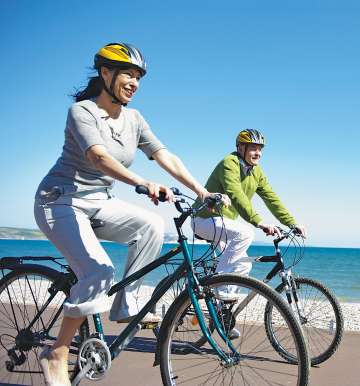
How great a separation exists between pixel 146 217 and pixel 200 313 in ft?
2.53

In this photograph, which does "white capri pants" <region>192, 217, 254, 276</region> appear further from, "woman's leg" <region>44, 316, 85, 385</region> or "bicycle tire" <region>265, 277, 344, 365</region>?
"woman's leg" <region>44, 316, 85, 385</region>

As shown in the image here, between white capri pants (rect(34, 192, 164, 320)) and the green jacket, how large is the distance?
5.48 feet

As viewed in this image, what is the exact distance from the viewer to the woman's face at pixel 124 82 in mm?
3467

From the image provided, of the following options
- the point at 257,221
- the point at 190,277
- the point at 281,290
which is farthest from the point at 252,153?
the point at 190,277

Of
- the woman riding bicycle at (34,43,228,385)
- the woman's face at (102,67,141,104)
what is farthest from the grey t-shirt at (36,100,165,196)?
the woman's face at (102,67,141,104)

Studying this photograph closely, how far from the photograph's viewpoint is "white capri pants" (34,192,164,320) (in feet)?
10.9

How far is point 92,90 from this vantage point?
365cm

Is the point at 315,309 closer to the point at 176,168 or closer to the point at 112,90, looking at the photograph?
the point at 176,168

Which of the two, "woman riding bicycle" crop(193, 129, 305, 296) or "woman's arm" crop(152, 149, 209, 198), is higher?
"woman's arm" crop(152, 149, 209, 198)

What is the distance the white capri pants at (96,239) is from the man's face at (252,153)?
82.9 inches

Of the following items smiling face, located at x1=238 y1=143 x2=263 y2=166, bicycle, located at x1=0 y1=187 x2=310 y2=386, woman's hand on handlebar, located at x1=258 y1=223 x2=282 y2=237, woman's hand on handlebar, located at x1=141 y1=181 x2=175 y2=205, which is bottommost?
bicycle, located at x1=0 y1=187 x2=310 y2=386

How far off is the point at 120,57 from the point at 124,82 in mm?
157

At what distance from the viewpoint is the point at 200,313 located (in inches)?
123

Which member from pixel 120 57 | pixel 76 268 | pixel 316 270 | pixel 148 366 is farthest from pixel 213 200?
pixel 316 270
